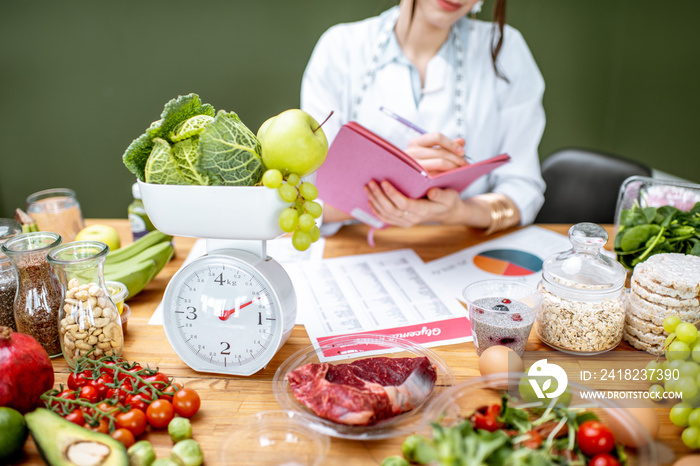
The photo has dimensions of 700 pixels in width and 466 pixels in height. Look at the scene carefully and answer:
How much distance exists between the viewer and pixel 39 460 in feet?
2.35

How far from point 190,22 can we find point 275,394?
250 cm

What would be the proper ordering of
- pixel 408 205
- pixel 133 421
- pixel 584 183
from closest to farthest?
1. pixel 133 421
2. pixel 408 205
3. pixel 584 183

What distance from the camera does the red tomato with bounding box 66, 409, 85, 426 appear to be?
72 cm

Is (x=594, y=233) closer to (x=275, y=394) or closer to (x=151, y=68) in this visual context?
(x=275, y=394)

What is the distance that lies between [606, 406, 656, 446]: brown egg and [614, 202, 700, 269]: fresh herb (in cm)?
51

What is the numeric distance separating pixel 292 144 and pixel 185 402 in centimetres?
43

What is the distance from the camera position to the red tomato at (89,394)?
0.77 metres

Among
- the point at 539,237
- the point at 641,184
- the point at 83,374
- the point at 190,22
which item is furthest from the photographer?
the point at 190,22

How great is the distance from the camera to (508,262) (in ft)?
4.59

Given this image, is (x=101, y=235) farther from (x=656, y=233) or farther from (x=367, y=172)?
(x=656, y=233)

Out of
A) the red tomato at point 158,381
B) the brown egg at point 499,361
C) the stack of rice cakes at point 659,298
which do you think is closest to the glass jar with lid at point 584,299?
the stack of rice cakes at point 659,298

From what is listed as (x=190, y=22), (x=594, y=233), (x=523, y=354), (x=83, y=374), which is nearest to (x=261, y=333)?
(x=83, y=374)

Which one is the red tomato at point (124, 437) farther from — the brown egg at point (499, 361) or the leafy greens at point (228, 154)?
the brown egg at point (499, 361)

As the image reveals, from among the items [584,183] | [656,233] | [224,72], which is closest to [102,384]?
[656,233]
